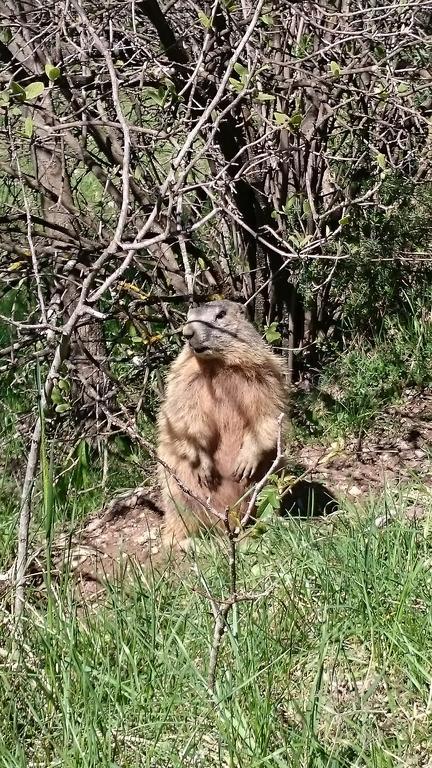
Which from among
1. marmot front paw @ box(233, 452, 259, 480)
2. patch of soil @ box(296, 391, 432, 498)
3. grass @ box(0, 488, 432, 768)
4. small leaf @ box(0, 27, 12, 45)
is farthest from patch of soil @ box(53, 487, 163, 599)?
small leaf @ box(0, 27, 12, 45)

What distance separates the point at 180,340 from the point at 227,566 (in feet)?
6.78

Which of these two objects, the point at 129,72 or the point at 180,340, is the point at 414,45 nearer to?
the point at 129,72

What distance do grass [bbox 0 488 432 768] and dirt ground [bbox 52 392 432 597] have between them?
132 centimetres

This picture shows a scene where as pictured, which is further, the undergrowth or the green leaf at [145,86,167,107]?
the undergrowth

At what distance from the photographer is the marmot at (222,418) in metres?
4.56

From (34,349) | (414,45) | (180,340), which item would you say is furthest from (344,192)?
(34,349)

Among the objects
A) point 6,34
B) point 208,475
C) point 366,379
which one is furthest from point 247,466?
point 6,34

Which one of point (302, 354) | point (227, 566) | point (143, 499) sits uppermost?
point (302, 354)

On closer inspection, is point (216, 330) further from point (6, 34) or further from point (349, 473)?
point (6, 34)

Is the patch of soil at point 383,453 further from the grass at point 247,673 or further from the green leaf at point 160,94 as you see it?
the green leaf at point 160,94

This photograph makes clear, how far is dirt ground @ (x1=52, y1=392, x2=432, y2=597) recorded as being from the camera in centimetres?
459

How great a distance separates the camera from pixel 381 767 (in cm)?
226

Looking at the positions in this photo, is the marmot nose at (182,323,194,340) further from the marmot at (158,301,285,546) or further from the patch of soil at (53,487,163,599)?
the patch of soil at (53,487,163,599)

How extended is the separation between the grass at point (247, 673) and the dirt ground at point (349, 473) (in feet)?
4.33
